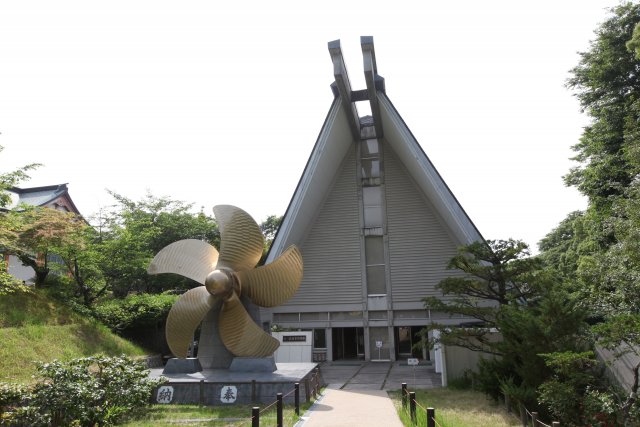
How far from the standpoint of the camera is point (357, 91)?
19859 mm

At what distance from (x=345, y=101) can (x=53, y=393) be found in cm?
1500

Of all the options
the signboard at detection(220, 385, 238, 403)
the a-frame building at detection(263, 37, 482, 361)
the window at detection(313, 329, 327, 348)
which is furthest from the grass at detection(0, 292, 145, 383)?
the window at detection(313, 329, 327, 348)

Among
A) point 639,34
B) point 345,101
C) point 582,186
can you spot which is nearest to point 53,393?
point 345,101

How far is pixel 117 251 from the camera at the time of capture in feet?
58.7

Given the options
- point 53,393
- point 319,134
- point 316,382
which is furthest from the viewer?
point 319,134

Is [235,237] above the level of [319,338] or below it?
above

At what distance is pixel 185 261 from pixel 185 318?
166cm

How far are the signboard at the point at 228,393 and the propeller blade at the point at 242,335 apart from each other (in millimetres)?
1838

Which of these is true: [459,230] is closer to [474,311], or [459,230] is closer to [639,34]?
[474,311]

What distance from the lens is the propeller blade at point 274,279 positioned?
12672mm

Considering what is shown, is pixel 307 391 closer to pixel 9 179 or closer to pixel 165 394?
pixel 165 394

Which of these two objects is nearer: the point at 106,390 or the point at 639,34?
the point at 106,390

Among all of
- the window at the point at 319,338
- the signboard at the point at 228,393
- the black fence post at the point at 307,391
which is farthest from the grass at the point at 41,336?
the window at the point at 319,338

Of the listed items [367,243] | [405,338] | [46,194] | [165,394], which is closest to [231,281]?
[165,394]
